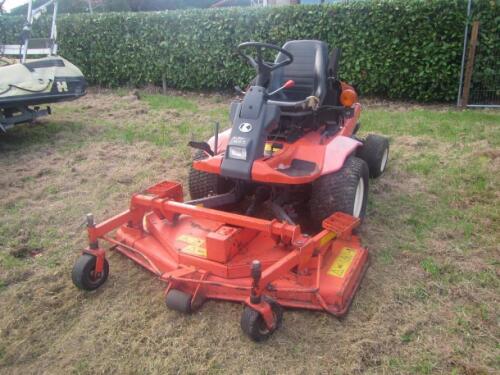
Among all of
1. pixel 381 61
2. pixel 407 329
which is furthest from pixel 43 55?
pixel 407 329

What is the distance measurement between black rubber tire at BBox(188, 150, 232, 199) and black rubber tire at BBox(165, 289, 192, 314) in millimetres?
1133

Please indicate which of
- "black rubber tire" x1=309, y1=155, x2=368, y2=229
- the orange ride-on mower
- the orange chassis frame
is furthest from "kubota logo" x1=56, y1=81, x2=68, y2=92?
"black rubber tire" x1=309, y1=155, x2=368, y2=229

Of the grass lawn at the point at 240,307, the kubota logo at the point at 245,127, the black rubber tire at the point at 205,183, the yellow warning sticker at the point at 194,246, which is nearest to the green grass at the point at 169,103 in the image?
the grass lawn at the point at 240,307

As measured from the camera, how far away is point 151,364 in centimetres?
231

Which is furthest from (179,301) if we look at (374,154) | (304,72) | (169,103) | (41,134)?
(169,103)

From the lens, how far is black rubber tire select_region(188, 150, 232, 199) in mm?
3609

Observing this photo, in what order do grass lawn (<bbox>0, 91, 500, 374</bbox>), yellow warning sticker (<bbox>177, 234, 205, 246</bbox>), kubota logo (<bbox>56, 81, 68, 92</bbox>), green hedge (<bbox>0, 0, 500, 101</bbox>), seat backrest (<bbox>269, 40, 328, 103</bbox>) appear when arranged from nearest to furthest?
grass lawn (<bbox>0, 91, 500, 374</bbox>), yellow warning sticker (<bbox>177, 234, 205, 246</bbox>), seat backrest (<bbox>269, 40, 328, 103</bbox>), kubota logo (<bbox>56, 81, 68, 92</bbox>), green hedge (<bbox>0, 0, 500, 101</bbox>)

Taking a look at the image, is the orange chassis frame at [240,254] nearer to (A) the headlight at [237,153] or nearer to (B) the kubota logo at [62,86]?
(A) the headlight at [237,153]

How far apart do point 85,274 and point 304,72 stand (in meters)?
2.35

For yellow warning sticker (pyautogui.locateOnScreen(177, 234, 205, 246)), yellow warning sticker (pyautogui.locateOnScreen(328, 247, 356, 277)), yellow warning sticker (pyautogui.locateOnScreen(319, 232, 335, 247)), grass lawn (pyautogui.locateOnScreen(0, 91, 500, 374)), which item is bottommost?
grass lawn (pyautogui.locateOnScreen(0, 91, 500, 374))

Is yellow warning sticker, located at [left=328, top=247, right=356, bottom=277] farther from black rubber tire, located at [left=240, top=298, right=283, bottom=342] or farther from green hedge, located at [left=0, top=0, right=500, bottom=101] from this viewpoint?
green hedge, located at [left=0, top=0, right=500, bottom=101]

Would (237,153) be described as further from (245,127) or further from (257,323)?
(257,323)

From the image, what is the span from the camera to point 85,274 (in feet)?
9.27

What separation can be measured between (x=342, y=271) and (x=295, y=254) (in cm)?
43
